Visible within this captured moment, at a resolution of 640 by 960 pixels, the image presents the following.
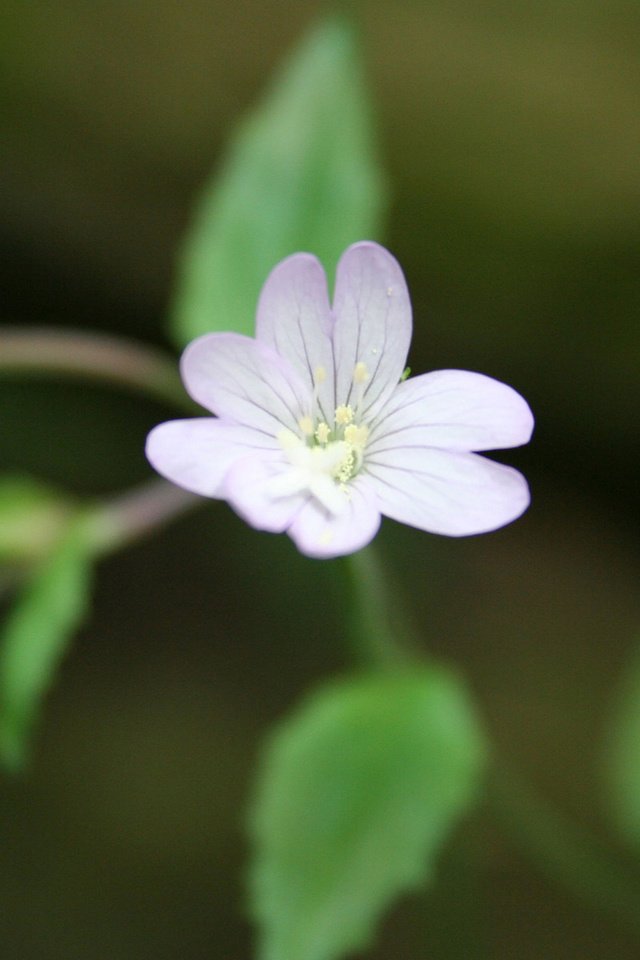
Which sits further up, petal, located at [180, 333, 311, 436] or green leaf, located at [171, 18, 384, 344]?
green leaf, located at [171, 18, 384, 344]

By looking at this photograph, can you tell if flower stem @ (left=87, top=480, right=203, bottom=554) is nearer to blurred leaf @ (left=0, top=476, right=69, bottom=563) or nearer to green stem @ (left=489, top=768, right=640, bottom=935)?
blurred leaf @ (left=0, top=476, right=69, bottom=563)

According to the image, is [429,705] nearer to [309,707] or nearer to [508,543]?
[309,707]

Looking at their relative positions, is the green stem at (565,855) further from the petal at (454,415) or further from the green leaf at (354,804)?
the petal at (454,415)

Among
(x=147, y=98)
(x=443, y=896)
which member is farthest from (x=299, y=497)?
(x=147, y=98)

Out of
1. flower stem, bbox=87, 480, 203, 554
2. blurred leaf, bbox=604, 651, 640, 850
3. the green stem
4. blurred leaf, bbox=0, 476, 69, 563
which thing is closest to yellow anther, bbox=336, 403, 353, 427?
flower stem, bbox=87, 480, 203, 554

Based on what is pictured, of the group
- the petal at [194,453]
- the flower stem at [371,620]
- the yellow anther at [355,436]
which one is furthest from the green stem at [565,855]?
the petal at [194,453]

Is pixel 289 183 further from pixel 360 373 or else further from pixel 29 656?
pixel 29 656
